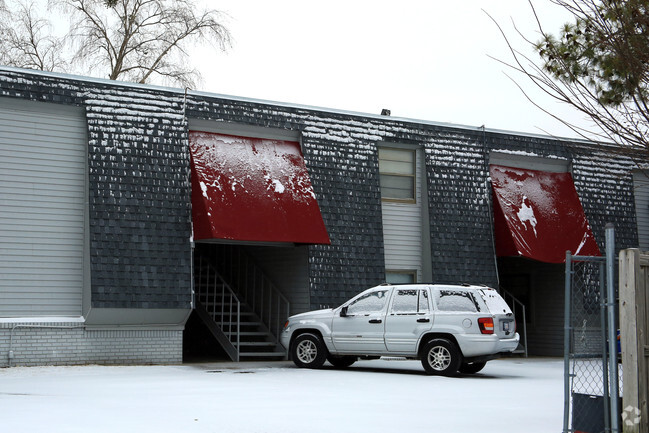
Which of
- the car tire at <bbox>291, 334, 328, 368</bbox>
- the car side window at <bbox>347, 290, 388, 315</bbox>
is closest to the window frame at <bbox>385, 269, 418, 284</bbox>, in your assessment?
the car side window at <bbox>347, 290, 388, 315</bbox>

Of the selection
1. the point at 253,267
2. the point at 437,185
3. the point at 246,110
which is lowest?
the point at 253,267

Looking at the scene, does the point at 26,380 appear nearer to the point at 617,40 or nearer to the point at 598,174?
the point at 617,40

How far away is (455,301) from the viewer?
18.0 metres

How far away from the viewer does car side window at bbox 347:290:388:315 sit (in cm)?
1869

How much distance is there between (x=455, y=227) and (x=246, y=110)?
6215mm

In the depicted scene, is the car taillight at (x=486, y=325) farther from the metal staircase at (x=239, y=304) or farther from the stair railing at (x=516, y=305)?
the stair railing at (x=516, y=305)

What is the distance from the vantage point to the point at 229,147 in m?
21.4

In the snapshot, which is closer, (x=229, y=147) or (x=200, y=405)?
(x=200, y=405)

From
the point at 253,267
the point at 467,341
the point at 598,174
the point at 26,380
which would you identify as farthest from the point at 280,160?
the point at 598,174

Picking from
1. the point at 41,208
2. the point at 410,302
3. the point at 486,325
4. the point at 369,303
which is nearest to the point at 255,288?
the point at 369,303

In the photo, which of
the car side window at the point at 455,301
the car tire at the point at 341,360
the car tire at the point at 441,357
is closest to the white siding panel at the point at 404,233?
the car tire at the point at 341,360

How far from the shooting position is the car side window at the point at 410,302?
1816 cm

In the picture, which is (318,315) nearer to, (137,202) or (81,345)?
(137,202)

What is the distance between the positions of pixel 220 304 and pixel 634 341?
1518 cm
